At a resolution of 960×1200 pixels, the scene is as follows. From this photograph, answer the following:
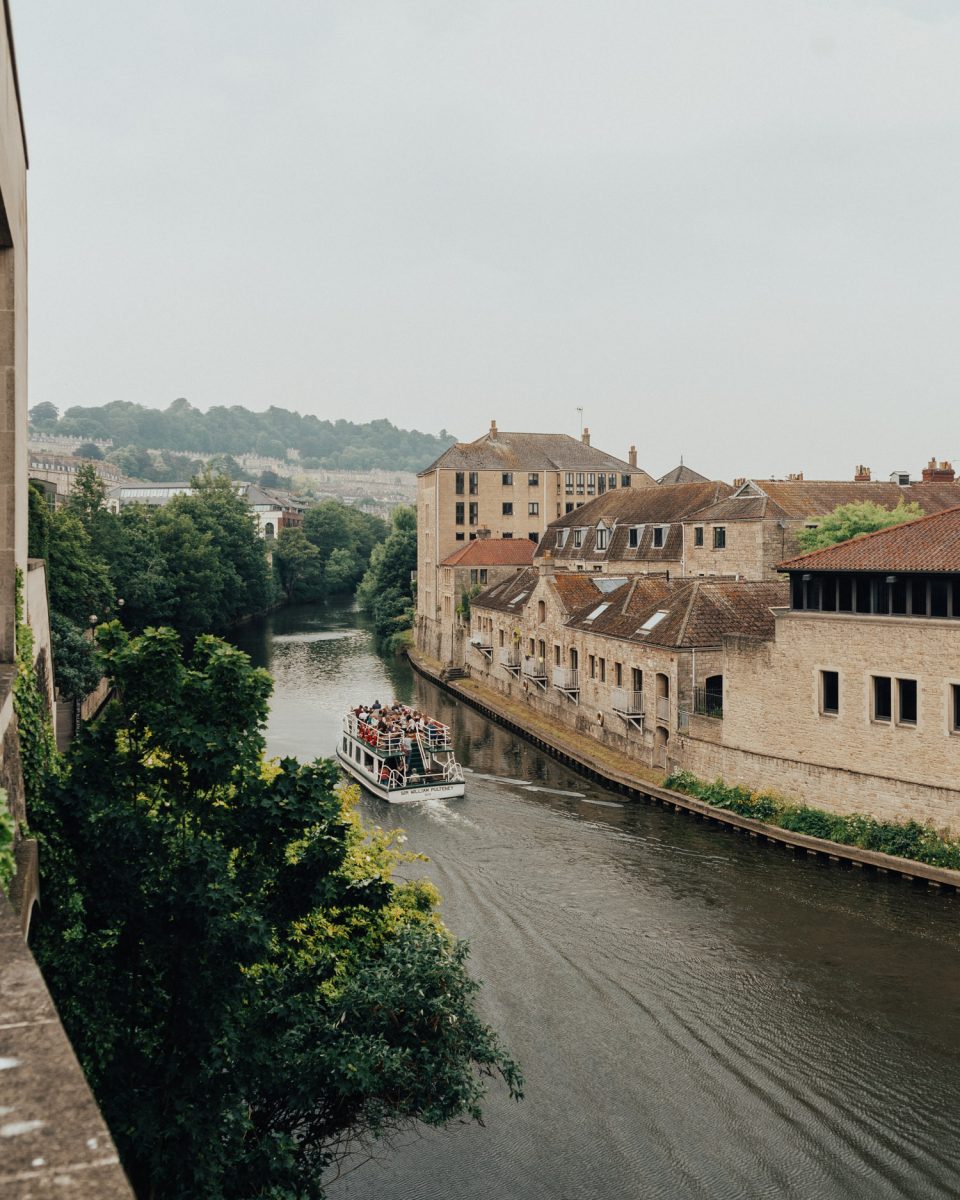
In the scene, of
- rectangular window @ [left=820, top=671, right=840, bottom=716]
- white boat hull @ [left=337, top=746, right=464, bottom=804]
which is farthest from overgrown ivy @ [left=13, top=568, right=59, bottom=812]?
rectangular window @ [left=820, top=671, right=840, bottom=716]

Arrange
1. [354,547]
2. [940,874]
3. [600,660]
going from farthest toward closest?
[354,547] < [600,660] < [940,874]

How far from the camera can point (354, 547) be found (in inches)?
4685

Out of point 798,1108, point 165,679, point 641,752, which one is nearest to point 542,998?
point 798,1108

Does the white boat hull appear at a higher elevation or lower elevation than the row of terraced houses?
lower

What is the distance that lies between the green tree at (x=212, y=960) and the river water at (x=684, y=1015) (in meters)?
4.21

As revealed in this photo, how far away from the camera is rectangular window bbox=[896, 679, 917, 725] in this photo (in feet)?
84.6

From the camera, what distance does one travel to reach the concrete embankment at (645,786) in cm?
2466

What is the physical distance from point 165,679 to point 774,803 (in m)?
21.9

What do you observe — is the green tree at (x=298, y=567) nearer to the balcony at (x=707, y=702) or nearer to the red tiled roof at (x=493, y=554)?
the red tiled roof at (x=493, y=554)

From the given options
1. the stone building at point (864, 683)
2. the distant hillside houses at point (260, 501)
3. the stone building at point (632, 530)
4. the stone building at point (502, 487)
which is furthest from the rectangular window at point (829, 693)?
the distant hillside houses at point (260, 501)

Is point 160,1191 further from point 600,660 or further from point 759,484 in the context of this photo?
point 759,484

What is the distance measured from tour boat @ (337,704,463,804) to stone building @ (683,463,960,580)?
18.3 m

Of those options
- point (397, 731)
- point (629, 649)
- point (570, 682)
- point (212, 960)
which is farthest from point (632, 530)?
point (212, 960)

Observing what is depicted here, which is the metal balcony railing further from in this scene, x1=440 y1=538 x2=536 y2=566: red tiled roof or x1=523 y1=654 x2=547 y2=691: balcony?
x1=440 y1=538 x2=536 y2=566: red tiled roof
